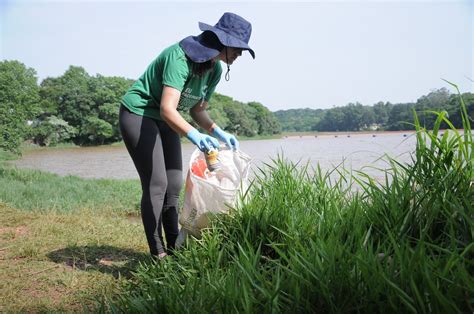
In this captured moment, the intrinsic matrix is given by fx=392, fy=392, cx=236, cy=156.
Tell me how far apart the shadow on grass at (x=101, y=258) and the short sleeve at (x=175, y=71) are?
1252 millimetres

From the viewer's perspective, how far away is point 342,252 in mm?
1314

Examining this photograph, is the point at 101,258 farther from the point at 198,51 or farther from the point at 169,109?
the point at 198,51

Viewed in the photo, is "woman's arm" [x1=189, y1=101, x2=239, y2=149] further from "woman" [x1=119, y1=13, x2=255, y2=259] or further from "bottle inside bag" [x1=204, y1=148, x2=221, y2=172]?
"bottle inside bag" [x1=204, y1=148, x2=221, y2=172]

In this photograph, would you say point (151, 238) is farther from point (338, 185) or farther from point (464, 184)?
point (464, 184)

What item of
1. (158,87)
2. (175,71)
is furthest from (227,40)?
(158,87)

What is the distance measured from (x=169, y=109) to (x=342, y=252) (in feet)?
4.03

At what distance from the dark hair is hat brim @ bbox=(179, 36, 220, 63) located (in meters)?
0.04

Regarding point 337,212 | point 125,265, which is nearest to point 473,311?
point 337,212

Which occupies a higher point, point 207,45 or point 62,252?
point 207,45

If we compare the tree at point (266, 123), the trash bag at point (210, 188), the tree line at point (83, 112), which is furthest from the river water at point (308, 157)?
the tree at point (266, 123)

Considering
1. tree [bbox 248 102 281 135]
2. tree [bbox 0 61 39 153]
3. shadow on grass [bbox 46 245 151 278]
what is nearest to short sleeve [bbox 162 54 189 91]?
shadow on grass [bbox 46 245 151 278]

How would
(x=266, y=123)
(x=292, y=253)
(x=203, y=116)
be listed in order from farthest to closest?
(x=266, y=123) → (x=203, y=116) → (x=292, y=253)

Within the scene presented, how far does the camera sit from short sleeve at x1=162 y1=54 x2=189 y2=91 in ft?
7.11

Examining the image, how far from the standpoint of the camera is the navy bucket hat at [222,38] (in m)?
2.23
